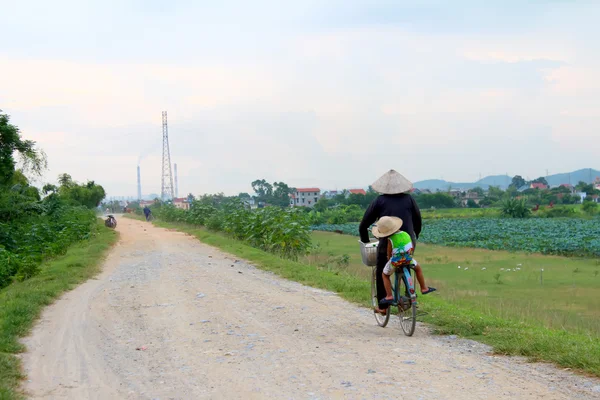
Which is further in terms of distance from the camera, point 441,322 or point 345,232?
point 345,232

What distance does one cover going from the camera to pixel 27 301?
1005cm

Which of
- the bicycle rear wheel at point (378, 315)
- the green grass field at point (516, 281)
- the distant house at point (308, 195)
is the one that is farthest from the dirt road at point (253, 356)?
the distant house at point (308, 195)

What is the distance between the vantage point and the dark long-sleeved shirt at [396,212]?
7.43 meters

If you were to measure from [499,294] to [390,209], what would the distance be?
531 inches

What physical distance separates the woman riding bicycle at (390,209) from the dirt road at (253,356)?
93 centimetres

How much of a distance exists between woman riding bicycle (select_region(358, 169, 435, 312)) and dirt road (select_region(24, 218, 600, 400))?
93 centimetres

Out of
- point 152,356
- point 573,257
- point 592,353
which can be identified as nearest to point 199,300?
point 152,356

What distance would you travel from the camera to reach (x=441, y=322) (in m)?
7.67

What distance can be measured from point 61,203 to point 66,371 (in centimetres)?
3963

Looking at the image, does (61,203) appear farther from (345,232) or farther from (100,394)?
(100,394)

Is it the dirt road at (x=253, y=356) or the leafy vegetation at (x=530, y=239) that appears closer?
the dirt road at (x=253, y=356)

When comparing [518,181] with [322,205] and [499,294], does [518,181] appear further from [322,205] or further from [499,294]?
[499,294]

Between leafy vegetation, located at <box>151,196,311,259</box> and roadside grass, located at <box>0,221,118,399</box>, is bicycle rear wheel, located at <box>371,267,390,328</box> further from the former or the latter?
leafy vegetation, located at <box>151,196,311,259</box>

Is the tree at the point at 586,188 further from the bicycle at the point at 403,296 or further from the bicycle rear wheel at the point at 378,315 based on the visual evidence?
the bicycle at the point at 403,296
